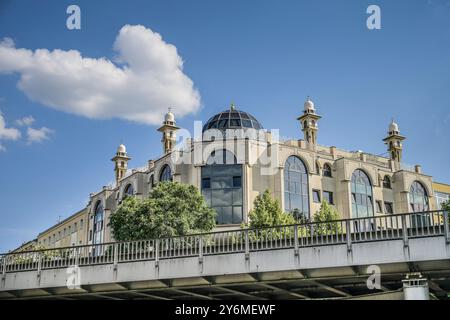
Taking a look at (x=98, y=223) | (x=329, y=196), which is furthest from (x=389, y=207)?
(x=98, y=223)

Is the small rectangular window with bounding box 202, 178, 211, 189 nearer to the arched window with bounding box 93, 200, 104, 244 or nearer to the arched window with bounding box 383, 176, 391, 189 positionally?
the arched window with bounding box 383, 176, 391, 189

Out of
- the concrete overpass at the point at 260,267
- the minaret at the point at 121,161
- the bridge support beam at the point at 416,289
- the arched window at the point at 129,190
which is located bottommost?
the bridge support beam at the point at 416,289

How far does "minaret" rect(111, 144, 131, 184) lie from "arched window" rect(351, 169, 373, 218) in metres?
42.2

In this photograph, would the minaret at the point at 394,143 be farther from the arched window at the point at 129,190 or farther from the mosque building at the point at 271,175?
the arched window at the point at 129,190

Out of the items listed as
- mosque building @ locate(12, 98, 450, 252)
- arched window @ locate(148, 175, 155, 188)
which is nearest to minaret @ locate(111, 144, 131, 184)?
mosque building @ locate(12, 98, 450, 252)

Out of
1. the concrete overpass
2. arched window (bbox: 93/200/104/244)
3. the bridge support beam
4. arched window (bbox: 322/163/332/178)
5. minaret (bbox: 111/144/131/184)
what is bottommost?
the bridge support beam

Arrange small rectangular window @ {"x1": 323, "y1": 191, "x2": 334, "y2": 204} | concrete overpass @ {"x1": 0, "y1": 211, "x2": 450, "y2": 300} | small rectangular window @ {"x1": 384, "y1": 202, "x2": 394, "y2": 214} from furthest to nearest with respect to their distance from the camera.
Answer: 1. small rectangular window @ {"x1": 384, "y1": 202, "x2": 394, "y2": 214}
2. small rectangular window @ {"x1": 323, "y1": 191, "x2": 334, "y2": 204}
3. concrete overpass @ {"x1": 0, "y1": 211, "x2": 450, "y2": 300}

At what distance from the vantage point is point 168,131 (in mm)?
93250

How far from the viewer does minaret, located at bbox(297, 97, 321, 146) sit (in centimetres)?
8931

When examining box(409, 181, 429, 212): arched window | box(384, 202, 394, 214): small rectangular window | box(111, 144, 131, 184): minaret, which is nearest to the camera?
box(384, 202, 394, 214): small rectangular window

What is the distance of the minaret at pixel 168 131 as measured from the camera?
92.0 meters

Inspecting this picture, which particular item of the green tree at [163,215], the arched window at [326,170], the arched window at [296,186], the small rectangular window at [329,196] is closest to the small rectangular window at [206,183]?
the arched window at [296,186]

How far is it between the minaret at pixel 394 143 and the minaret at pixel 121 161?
4517cm

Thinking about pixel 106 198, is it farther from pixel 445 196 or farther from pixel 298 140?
pixel 445 196
